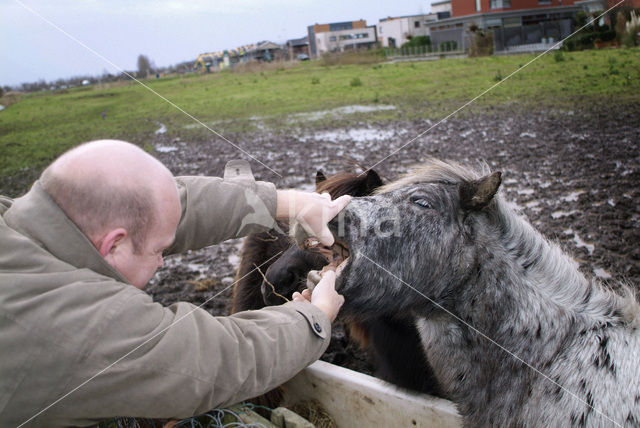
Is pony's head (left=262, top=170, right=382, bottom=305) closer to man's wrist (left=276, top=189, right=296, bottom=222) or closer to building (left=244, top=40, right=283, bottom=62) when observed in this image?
man's wrist (left=276, top=189, right=296, bottom=222)

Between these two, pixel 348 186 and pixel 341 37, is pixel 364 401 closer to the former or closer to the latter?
pixel 348 186

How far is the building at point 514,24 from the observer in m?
11.8

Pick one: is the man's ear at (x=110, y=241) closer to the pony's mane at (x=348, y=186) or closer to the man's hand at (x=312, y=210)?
the man's hand at (x=312, y=210)

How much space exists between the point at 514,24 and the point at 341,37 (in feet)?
55.3

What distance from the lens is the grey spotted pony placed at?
224 centimetres

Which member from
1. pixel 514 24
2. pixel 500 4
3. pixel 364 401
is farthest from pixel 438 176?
pixel 500 4

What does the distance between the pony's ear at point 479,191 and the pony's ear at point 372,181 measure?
114cm

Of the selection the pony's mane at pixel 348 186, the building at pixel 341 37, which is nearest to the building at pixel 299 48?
the building at pixel 341 37

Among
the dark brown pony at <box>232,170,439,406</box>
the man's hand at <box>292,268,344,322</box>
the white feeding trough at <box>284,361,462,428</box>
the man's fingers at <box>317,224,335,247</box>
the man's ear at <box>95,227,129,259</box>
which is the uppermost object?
the man's ear at <box>95,227,129,259</box>

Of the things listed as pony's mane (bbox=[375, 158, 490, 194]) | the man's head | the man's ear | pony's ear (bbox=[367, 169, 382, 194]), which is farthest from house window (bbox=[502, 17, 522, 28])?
the man's ear

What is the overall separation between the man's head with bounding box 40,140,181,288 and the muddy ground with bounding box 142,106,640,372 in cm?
111

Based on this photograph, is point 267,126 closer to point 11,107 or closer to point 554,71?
point 554,71

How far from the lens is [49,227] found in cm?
154

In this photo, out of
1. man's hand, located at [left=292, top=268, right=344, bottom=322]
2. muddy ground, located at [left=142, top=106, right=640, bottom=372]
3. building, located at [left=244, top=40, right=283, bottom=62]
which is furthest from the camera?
building, located at [left=244, top=40, right=283, bottom=62]
